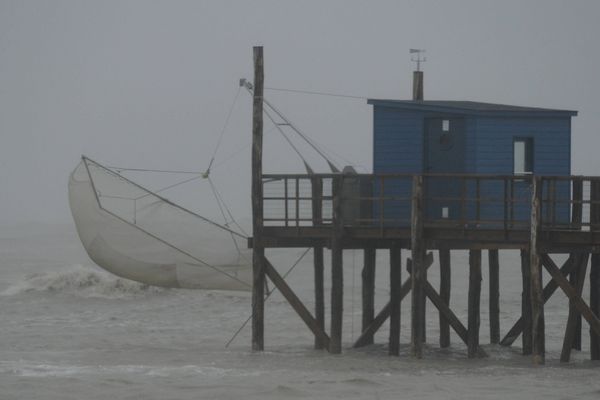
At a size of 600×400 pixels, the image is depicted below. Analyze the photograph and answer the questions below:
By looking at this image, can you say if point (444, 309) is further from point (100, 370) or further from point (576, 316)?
point (100, 370)

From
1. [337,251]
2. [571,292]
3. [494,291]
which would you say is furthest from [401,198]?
[494,291]

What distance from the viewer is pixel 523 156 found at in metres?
30.1

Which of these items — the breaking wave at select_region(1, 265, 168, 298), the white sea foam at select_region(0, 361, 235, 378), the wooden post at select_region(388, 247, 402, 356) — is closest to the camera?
the white sea foam at select_region(0, 361, 235, 378)

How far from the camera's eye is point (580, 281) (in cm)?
2848

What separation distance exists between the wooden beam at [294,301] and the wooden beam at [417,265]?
2.22 metres

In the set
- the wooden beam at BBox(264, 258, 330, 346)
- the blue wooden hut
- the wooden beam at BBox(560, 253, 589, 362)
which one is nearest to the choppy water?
the wooden beam at BBox(560, 253, 589, 362)

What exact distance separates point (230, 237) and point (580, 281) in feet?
29.1

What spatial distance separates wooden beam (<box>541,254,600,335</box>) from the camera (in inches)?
1069

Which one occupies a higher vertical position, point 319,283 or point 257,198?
point 257,198

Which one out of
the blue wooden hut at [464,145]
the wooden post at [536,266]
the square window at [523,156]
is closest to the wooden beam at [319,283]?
the blue wooden hut at [464,145]

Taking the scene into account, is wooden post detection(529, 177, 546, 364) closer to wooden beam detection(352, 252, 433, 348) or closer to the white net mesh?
wooden beam detection(352, 252, 433, 348)

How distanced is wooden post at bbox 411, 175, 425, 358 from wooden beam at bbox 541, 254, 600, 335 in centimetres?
247

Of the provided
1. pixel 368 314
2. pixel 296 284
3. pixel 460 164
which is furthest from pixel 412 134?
pixel 296 284

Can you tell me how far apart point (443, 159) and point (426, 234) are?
2.28 m
